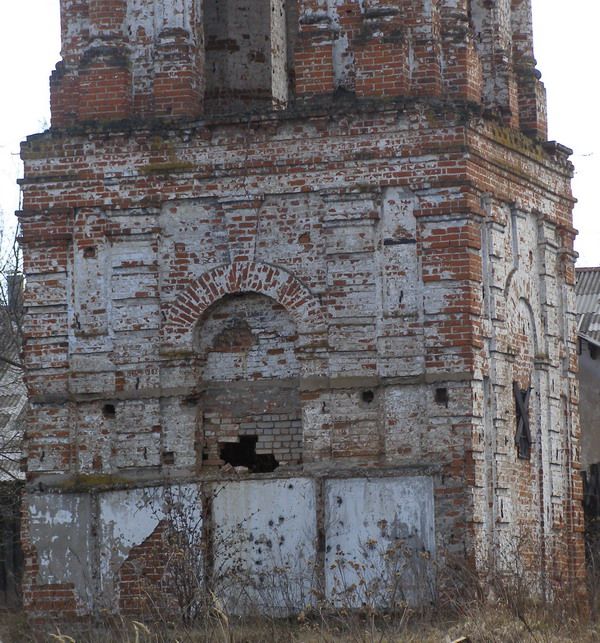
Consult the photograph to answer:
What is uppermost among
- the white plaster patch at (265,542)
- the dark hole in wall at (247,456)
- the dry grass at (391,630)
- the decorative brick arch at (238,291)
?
the decorative brick arch at (238,291)

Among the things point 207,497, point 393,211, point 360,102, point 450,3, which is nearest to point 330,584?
point 207,497

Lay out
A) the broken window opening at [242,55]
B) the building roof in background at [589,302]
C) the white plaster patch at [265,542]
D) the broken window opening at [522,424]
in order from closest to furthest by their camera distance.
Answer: the white plaster patch at [265,542]
the broken window opening at [522,424]
the broken window opening at [242,55]
the building roof in background at [589,302]

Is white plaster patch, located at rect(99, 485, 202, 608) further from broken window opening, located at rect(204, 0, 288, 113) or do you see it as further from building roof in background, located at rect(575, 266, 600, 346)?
building roof in background, located at rect(575, 266, 600, 346)

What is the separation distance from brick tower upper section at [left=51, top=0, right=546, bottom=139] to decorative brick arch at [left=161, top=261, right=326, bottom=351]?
5.72 feet

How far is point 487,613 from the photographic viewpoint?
48.6ft

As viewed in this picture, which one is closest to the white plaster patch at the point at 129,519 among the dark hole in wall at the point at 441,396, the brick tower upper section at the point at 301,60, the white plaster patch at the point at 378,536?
the white plaster patch at the point at 378,536

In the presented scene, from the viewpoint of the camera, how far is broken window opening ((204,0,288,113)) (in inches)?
739

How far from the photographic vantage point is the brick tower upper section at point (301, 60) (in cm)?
1705

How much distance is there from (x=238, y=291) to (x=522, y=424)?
10.8 ft

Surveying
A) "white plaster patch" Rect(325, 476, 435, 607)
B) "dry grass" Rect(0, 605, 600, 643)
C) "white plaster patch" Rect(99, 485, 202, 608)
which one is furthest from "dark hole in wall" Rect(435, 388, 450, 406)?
"white plaster patch" Rect(99, 485, 202, 608)

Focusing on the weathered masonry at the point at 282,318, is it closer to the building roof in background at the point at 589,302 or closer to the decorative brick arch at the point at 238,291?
the decorative brick arch at the point at 238,291

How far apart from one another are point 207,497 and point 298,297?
2186 millimetres

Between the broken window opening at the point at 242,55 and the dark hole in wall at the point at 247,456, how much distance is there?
151 inches

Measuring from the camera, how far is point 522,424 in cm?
1766
